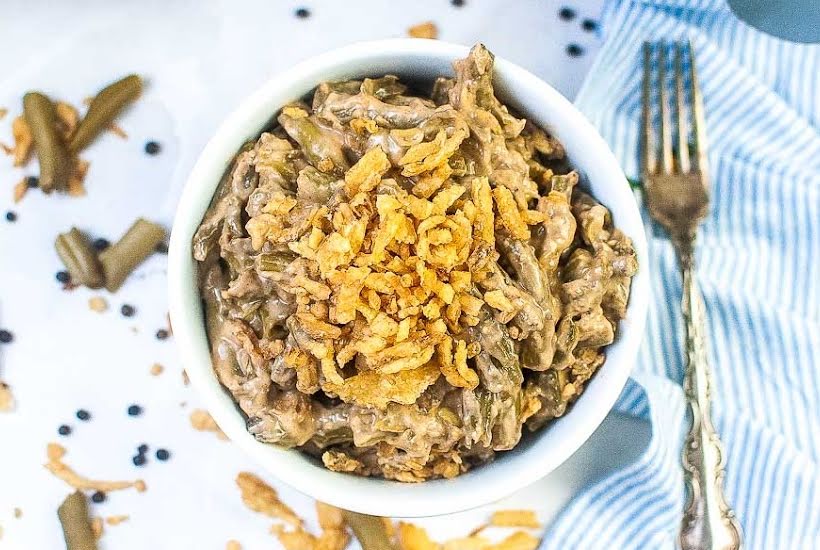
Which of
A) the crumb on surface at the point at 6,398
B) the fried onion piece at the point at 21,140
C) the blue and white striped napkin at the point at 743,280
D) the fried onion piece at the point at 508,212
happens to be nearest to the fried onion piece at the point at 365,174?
the fried onion piece at the point at 508,212

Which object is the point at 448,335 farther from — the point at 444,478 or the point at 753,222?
the point at 753,222

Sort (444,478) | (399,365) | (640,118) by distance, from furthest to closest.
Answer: (640,118)
(444,478)
(399,365)

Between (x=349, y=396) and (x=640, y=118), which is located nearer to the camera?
(x=349, y=396)

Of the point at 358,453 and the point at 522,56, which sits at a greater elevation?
the point at 522,56

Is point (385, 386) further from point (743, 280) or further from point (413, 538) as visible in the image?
point (743, 280)

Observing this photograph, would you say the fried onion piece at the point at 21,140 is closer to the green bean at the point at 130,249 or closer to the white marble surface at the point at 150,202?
the white marble surface at the point at 150,202

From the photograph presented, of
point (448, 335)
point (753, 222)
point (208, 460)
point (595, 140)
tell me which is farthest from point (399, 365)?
point (753, 222)

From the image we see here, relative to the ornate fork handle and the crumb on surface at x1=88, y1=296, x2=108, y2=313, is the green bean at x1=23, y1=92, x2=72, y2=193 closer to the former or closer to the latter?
the crumb on surface at x1=88, y1=296, x2=108, y2=313
